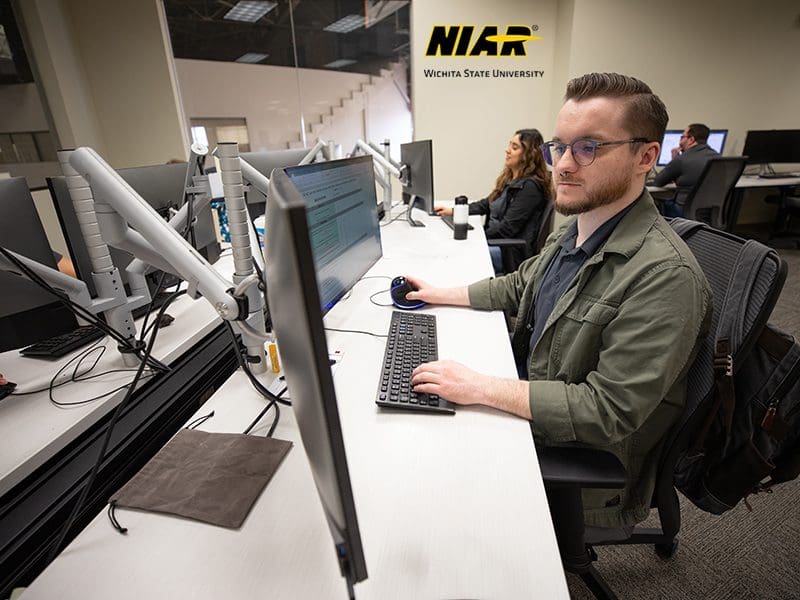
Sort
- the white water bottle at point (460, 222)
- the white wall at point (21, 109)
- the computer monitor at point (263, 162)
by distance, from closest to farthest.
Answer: the computer monitor at point (263, 162)
the white water bottle at point (460, 222)
the white wall at point (21, 109)

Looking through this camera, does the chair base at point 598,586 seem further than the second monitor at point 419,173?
No

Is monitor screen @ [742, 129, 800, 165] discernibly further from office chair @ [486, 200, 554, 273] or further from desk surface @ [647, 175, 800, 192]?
office chair @ [486, 200, 554, 273]

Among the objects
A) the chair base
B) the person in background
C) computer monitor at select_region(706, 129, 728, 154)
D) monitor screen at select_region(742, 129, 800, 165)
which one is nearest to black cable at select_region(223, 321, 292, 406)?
the chair base

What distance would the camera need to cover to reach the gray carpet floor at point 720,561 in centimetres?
121

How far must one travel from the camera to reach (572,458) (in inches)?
32.2

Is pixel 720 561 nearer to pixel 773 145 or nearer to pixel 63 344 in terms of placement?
pixel 63 344

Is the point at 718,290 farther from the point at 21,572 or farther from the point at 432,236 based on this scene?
the point at 432,236

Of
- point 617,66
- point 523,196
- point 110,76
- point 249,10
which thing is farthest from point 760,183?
point 110,76

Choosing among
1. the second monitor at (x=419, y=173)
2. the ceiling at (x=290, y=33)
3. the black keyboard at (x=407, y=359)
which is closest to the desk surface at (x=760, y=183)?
the second monitor at (x=419, y=173)

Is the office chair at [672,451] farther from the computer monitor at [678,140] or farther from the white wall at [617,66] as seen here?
the computer monitor at [678,140]

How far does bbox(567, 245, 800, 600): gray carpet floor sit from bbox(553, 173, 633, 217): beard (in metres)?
0.65

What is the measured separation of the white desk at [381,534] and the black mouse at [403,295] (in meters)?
0.52

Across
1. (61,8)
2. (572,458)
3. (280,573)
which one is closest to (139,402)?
(280,573)

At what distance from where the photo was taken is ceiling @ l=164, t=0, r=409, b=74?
4.37m
